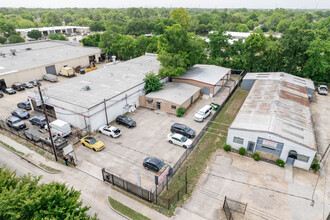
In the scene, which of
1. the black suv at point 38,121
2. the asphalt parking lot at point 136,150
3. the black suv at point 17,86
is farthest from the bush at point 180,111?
the black suv at point 17,86

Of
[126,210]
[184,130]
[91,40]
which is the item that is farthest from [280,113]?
[91,40]

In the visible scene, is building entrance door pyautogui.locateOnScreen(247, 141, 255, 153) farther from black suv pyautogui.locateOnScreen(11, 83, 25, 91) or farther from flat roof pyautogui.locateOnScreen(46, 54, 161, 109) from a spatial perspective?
black suv pyautogui.locateOnScreen(11, 83, 25, 91)

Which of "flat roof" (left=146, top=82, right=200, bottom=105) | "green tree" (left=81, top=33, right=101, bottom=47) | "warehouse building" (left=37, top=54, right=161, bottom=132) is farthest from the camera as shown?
"green tree" (left=81, top=33, right=101, bottom=47)

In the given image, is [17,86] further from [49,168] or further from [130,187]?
[130,187]

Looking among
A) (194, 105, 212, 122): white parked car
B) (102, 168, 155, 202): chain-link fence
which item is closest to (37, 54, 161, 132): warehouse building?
(102, 168, 155, 202): chain-link fence

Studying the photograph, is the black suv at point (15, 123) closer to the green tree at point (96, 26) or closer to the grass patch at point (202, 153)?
the grass patch at point (202, 153)

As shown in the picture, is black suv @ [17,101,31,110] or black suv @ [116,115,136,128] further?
black suv @ [17,101,31,110]

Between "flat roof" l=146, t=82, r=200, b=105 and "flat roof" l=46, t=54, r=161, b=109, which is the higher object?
"flat roof" l=46, t=54, r=161, b=109
